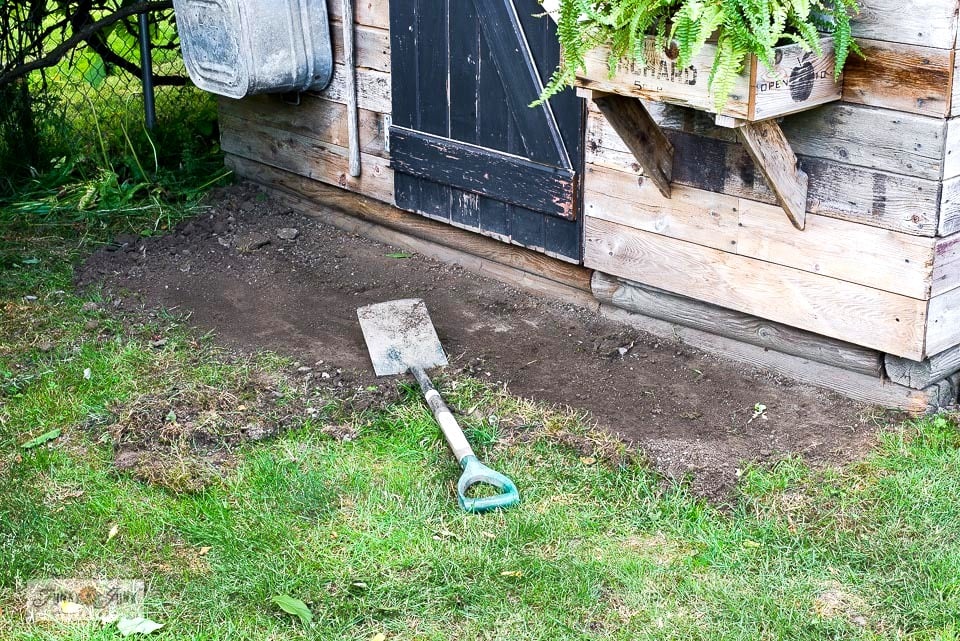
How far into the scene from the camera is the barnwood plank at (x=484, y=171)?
4609 millimetres

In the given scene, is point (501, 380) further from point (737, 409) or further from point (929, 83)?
point (929, 83)

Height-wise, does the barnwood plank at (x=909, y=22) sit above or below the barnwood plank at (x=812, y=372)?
above

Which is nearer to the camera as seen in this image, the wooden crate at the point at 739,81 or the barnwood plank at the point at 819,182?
the wooden crate at the point at 739,81

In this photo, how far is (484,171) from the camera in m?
4.87

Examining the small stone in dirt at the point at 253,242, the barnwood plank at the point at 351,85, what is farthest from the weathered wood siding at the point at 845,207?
the small stone in dirt at the point at 253,242

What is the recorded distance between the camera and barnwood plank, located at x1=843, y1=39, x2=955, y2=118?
3.34 m

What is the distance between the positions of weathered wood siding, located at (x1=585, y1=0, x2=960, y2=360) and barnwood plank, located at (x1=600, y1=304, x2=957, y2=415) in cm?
21

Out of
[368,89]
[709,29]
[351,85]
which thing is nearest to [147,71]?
[351,85]

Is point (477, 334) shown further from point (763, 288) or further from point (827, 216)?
point (827, 216)

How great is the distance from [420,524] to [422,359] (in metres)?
1.08

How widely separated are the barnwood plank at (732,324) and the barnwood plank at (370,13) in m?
1.58

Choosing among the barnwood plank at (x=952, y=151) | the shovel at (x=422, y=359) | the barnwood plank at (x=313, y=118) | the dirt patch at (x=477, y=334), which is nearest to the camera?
the barnwood plank at (x=952, y=151)

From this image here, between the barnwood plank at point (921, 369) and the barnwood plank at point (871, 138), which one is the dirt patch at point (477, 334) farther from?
the barnwood plank at point (871, 138)

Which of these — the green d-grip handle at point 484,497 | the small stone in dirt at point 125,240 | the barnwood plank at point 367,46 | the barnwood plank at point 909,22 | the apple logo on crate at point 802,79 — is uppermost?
the barnwood plank at point 909,22
